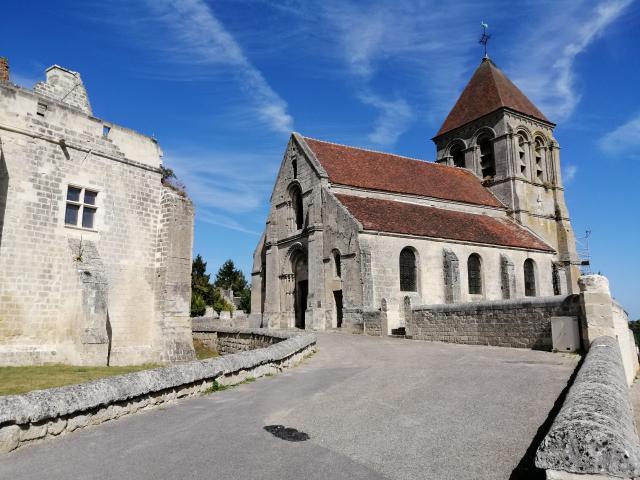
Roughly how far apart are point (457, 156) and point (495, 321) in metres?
28.1

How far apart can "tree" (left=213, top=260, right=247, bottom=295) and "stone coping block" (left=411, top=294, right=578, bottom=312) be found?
1822 inches

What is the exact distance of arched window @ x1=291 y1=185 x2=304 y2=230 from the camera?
30.2 m

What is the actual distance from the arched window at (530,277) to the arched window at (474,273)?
4438 millimetres

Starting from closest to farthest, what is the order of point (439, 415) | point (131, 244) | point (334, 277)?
point (439, 415) < point (131, 244) < point (334, 277)

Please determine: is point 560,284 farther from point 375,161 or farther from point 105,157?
point 105,157

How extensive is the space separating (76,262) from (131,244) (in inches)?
84.4

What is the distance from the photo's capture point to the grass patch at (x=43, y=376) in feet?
27.6

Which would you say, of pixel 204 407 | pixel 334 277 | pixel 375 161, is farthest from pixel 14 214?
pixel 375 161

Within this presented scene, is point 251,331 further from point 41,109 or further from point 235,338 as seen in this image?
point 41,109

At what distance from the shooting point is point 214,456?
4.62 m

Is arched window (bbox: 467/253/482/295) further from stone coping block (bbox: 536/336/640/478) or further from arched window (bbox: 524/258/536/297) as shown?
stone coping block (bbox: 536/336/640/478)

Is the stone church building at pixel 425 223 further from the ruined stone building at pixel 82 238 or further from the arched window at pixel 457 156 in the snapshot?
the ruined stone building at pixel 82 238

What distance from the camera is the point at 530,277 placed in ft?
101

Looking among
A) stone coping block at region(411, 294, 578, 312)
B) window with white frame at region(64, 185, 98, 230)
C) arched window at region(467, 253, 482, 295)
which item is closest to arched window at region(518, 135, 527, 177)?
arched window at region(467, 253, 482, 295)
